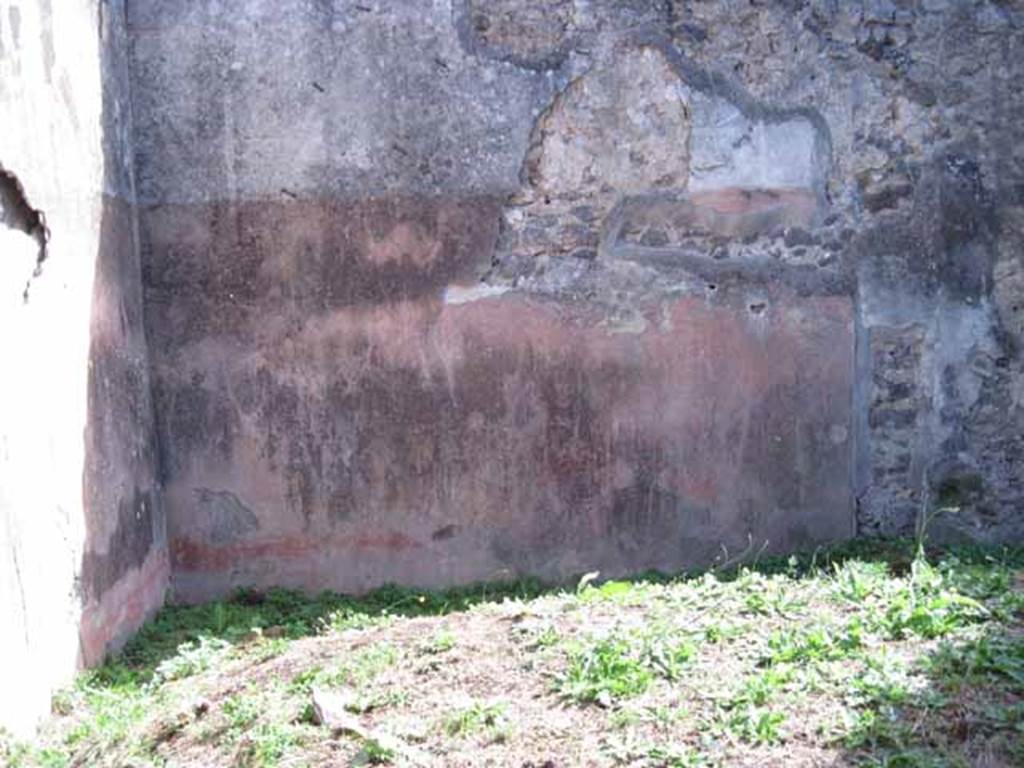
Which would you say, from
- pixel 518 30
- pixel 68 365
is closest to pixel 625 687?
pixel 68 365

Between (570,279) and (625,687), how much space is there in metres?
2.58

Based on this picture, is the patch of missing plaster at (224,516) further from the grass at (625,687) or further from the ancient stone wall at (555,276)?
the grass at (625,687)

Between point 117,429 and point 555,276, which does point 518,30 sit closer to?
point 555,276

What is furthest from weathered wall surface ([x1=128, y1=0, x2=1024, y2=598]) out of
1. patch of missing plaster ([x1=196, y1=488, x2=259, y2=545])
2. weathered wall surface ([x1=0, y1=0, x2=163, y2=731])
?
weathered wall surface ([x1=0, y1=0, x2=163, y2=731])

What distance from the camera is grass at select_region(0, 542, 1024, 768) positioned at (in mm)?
2895

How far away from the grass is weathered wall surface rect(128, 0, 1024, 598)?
47.3 inches

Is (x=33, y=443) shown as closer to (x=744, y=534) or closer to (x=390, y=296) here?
(x=390, y=296)

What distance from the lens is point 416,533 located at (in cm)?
534

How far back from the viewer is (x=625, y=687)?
10.3ft

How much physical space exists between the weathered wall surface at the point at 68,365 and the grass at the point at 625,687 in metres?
0.30

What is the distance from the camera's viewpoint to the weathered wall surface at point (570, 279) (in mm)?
5238

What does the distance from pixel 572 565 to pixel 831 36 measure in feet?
9.09

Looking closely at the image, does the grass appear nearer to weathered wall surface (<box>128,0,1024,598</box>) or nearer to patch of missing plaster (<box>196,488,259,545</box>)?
patch of missing plaster (<box>196,488,259,545</box>)

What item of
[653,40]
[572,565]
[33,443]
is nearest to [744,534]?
[572,565]
